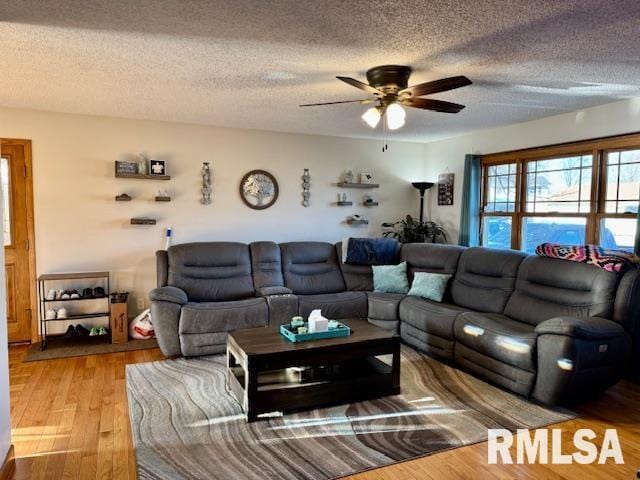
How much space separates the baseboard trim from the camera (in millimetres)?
2186

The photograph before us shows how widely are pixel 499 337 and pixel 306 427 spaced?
1603mm

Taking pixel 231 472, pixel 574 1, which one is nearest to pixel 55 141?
pixel 231 472

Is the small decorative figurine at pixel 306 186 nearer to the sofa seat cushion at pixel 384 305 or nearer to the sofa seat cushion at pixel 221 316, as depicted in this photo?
the sofa seat cushion at pixel 384 305

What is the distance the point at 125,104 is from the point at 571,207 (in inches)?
178

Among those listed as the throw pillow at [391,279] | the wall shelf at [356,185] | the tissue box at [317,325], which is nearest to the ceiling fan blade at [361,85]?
the tissue box at [317,325]

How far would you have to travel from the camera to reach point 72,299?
435 cm

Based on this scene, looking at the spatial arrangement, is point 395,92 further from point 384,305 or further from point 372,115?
point 384,305

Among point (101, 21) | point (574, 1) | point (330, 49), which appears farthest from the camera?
point (330, 49)

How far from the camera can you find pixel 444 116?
14.5ft

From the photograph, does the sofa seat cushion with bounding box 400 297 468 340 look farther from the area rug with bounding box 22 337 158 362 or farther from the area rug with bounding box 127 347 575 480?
the area rug with bounding box 22 337 158 362

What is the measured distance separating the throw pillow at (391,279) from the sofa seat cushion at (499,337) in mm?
1121

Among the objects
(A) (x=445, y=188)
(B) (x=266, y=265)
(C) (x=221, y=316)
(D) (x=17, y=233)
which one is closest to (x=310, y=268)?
(B) (x=266, y=265)

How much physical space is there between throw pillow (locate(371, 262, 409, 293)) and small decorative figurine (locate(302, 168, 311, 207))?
51.2 inches

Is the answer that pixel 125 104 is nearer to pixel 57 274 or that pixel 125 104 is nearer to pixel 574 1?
pixel 57 274
